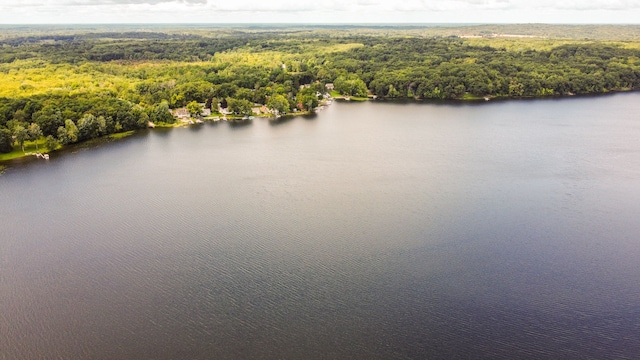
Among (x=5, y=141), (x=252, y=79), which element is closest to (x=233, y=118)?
(x=252, y=79)

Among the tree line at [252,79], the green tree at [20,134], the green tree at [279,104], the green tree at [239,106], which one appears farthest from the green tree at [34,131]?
the green tree at [279,104]

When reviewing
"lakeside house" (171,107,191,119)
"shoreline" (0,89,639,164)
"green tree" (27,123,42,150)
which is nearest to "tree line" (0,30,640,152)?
"green tree" (27,123,42,150)

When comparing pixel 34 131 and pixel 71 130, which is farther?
pixel 71 130

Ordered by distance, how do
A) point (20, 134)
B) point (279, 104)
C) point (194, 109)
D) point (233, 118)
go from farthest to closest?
point (279, 104), point (233, 118), point (194, 109), point (20, 134)

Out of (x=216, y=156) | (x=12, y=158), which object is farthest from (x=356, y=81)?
(x=12, y=158)

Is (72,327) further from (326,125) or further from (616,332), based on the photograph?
(326,125)

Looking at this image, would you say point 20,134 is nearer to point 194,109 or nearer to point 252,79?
point 194,109

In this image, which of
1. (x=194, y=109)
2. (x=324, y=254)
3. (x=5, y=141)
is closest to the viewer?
(x=324, y=254)
